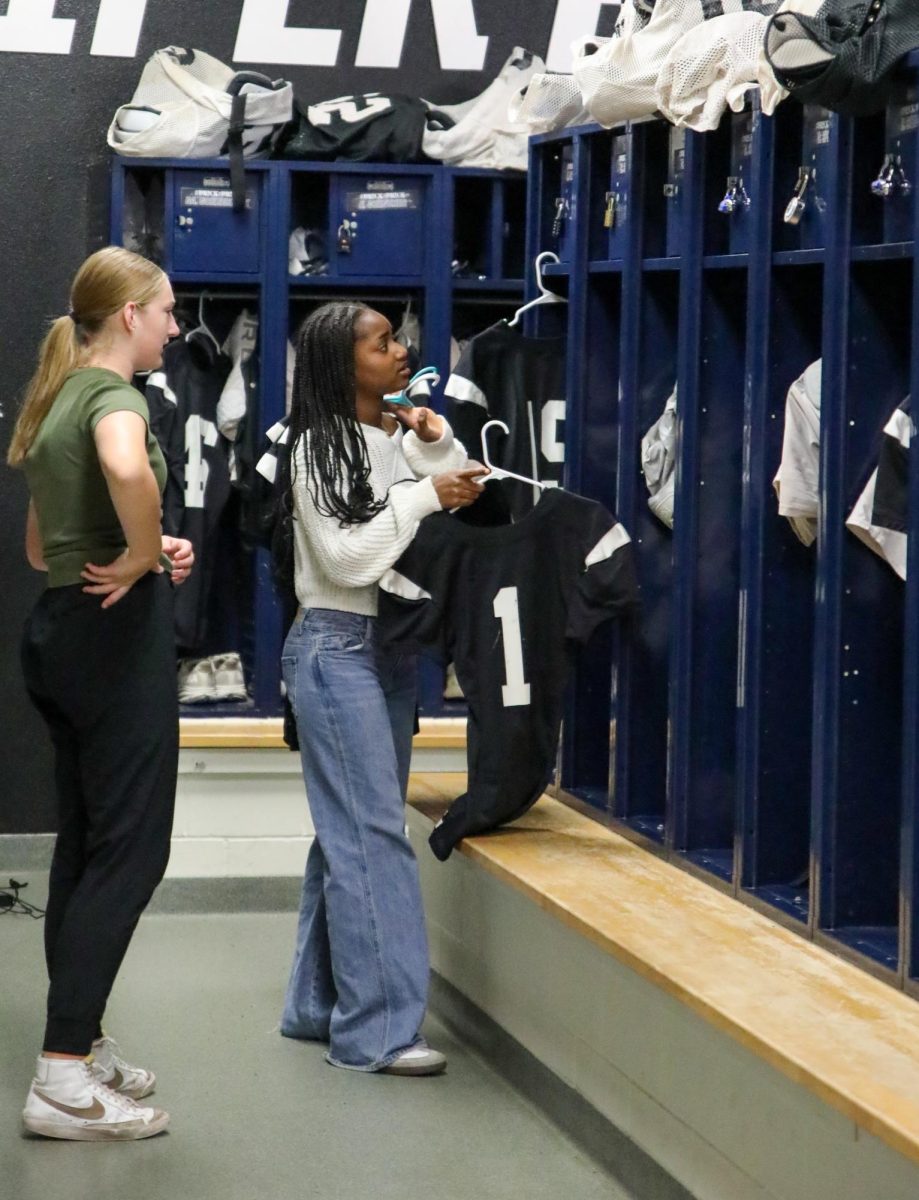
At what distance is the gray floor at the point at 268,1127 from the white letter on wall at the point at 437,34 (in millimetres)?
3040

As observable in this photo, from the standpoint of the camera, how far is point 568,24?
600cm

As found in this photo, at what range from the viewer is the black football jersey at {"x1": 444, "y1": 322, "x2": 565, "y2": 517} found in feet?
15.0

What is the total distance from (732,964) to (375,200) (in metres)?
3.30

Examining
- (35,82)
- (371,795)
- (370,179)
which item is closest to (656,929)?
(371,795)

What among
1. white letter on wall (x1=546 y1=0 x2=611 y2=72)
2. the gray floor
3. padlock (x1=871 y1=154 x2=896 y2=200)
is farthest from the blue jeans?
white letter on wall (x1=546 y1=0 x2=611 y2=72)

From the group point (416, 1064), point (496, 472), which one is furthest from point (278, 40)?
point (416, 1064)

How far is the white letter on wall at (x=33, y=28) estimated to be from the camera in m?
5.70

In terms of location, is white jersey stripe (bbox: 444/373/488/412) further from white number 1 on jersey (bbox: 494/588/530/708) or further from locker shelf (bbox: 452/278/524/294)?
locker shelf (bbox: 452/278/524/294)

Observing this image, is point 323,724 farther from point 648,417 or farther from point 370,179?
point 370,179

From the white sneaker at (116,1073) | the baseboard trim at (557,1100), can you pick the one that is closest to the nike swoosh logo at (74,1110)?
the white sneaker at (116,1073)

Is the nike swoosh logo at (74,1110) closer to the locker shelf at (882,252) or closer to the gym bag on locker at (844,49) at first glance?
the locker shelf at (882,252)

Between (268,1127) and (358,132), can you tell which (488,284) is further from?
(268,1127)

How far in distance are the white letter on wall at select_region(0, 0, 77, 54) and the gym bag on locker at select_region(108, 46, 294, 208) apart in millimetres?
324

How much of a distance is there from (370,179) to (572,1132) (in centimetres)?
322
